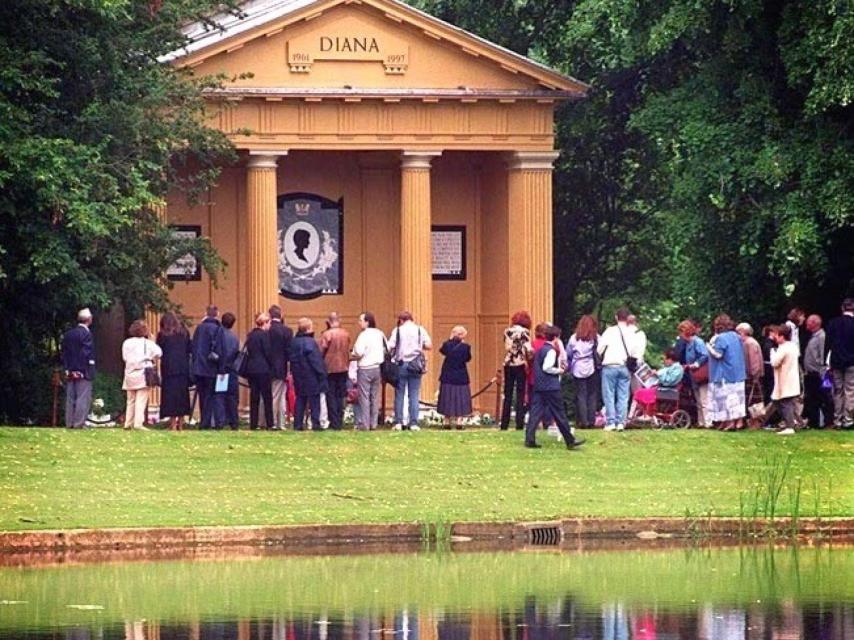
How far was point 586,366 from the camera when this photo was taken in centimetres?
3684

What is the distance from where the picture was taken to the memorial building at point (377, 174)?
154 ft

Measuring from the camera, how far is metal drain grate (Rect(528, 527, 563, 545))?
28.5m

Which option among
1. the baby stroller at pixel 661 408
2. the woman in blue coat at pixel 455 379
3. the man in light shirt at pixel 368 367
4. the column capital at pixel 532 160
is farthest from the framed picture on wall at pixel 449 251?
the man in light shirt at pixel 368 367

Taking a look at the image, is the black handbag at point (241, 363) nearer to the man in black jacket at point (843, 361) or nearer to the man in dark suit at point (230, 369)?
the man in dark suit at point (230, 369)

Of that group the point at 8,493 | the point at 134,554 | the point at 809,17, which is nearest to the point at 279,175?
the point at 809,17

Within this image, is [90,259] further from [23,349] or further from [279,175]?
[279,175]

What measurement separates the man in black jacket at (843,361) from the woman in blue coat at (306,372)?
7635mm

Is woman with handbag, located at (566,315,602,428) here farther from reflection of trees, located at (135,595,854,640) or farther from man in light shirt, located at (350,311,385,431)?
reflection of trees, located at (135,595,854,640)

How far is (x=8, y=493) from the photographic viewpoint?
29969 mm

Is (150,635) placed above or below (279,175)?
below

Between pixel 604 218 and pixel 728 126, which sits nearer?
pixel 728 126

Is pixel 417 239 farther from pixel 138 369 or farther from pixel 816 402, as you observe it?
pixel 138 369

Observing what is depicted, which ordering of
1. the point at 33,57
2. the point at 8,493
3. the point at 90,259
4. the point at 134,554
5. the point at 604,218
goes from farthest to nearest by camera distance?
the point at 604,218
the point at 90,259
the point at 33,57
the point at 8,493
the point at 134,554

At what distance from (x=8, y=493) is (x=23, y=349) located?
1067 cm
